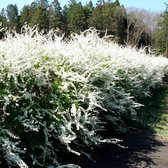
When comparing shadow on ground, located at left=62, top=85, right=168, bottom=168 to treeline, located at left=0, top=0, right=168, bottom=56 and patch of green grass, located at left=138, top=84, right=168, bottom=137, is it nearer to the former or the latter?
patch of green grass, located at left=138, top=84, right=168, bottom=137

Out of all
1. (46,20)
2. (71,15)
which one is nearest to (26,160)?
→ (46,20)

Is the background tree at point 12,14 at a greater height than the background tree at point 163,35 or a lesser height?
greater

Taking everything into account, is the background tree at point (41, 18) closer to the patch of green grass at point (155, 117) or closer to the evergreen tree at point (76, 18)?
the evergreen tree at point (76, 18)

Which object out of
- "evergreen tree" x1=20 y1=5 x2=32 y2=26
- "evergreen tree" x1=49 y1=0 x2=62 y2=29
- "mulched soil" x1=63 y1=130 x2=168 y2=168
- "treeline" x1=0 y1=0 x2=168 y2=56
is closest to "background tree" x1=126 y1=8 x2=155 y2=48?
"treeline" x1=0 y1=0 x2=168 y2=56

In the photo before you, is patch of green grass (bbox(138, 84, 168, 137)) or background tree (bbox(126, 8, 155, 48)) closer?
patch of green grass (bbox(138, 84, 168, 137))

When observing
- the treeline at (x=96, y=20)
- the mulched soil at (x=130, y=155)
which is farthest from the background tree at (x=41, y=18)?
the mulched soil at (x=130, y=155)

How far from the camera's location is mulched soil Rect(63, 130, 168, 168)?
5.65 metres

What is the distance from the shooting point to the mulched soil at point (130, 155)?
5.65 m

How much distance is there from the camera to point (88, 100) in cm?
549

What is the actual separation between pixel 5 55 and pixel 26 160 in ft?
4.13

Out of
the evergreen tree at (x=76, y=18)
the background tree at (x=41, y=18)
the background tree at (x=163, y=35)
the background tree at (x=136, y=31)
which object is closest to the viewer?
the background tree at (x=41, y=18)

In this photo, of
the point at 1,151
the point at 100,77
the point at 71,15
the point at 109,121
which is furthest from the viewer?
the point at 71,15

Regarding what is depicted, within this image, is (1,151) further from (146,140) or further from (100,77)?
(146,140)

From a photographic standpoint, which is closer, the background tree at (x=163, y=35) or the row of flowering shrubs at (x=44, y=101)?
the row of flowering shrubs at (x=44, y=101)
